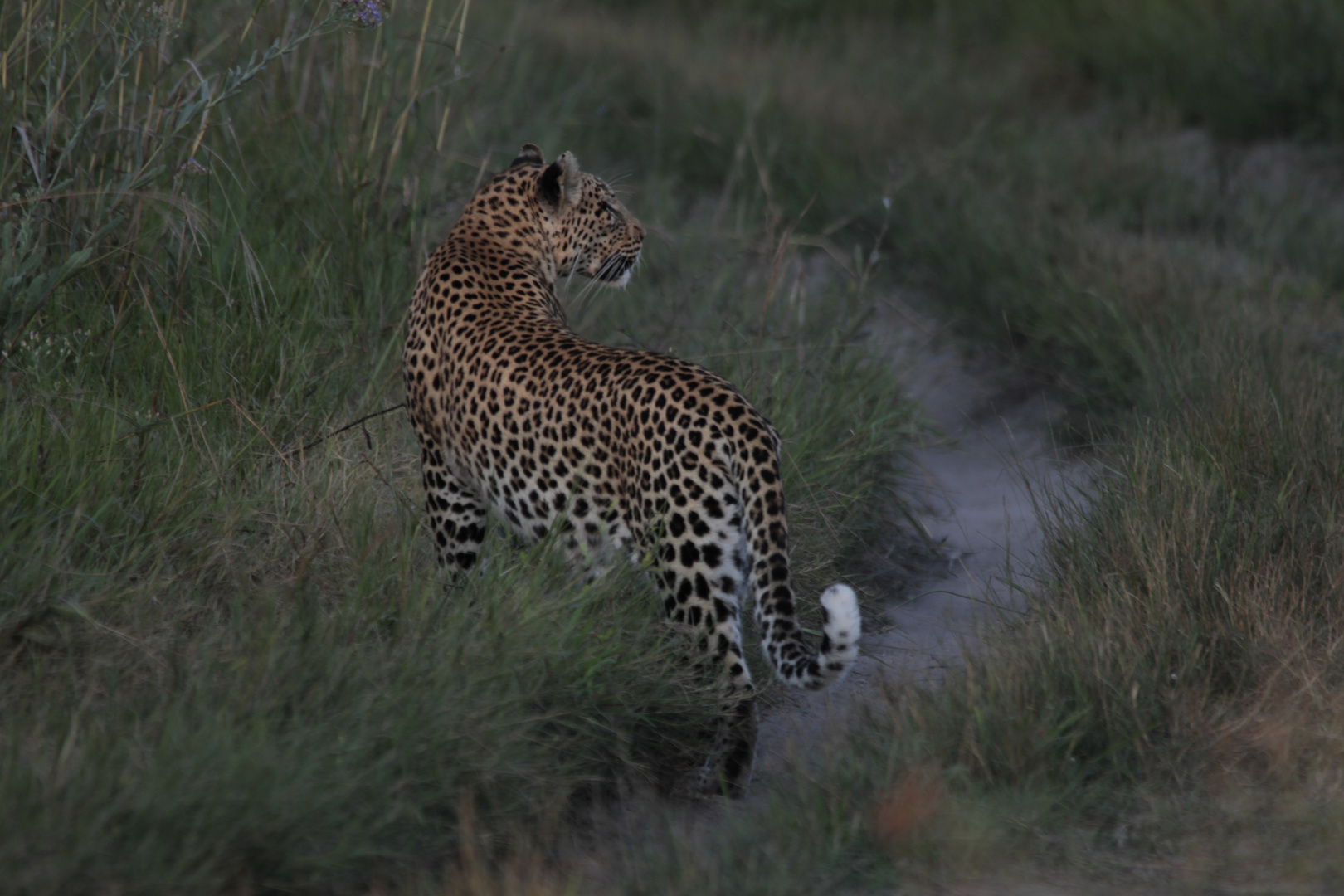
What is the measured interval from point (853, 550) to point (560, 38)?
19.7 feet

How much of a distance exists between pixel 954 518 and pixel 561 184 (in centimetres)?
224

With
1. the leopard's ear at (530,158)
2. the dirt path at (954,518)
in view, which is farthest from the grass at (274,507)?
the leopard's ear at (530,158)

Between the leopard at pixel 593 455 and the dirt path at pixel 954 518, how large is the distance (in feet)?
1.08

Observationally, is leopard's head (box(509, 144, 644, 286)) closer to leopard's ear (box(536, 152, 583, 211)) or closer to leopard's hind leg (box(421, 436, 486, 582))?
leopard's ear (box(536, 152, 583, 211))

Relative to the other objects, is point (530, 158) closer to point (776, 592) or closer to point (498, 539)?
point (498, 539)

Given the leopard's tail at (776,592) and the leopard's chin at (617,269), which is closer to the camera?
the leopard's tail at (776,592)

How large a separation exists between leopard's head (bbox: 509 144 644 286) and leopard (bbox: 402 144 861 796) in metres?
0.01

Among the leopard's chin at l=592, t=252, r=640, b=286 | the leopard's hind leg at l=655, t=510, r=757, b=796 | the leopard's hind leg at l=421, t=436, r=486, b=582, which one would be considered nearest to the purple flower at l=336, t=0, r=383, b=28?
the leopard's chin at l=592, t=252, r=640, b=286

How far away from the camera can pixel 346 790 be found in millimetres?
2703

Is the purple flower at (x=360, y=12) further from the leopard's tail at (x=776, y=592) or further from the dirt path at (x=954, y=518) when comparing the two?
the dirt path at (x=954, y=518)

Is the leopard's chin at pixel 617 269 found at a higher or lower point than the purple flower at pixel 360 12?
lower

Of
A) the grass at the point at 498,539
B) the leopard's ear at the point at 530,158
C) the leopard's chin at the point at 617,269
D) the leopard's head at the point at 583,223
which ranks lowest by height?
the grass at the point at 498,539

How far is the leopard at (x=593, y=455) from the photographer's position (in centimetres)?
324

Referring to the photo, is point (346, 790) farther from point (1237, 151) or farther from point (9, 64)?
point (1237, 151)
